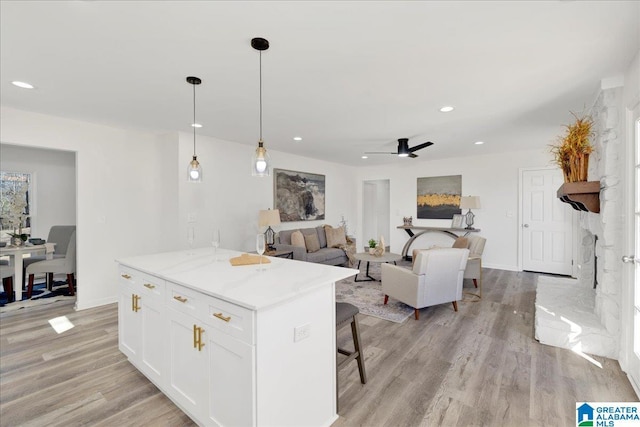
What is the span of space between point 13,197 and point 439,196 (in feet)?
26.4

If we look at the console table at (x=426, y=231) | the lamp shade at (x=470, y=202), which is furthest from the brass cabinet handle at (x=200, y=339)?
the lamp shade at (x=470, y=202)

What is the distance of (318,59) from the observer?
2.19m

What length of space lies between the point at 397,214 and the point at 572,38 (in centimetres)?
556

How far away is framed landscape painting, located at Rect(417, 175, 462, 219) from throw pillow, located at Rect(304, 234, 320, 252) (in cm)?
269

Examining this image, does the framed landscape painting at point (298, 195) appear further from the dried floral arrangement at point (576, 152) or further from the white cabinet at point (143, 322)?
the dried floral arrangement at point (576, 152)

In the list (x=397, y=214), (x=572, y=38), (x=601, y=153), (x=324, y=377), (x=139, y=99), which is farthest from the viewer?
(x=397, y=214)

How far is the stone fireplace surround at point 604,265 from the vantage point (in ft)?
8.14

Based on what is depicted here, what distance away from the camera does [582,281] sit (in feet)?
12.5

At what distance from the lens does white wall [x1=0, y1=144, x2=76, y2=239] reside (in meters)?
5.29

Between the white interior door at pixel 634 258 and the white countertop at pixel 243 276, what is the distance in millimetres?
2058

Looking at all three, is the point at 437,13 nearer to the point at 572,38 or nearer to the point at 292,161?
the point at 572,38

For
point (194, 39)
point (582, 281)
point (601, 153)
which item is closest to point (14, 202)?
point (194, 39)

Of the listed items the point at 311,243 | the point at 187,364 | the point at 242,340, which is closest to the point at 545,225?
the point at 311,243

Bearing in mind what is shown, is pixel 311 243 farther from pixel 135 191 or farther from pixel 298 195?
pixel 135 191
